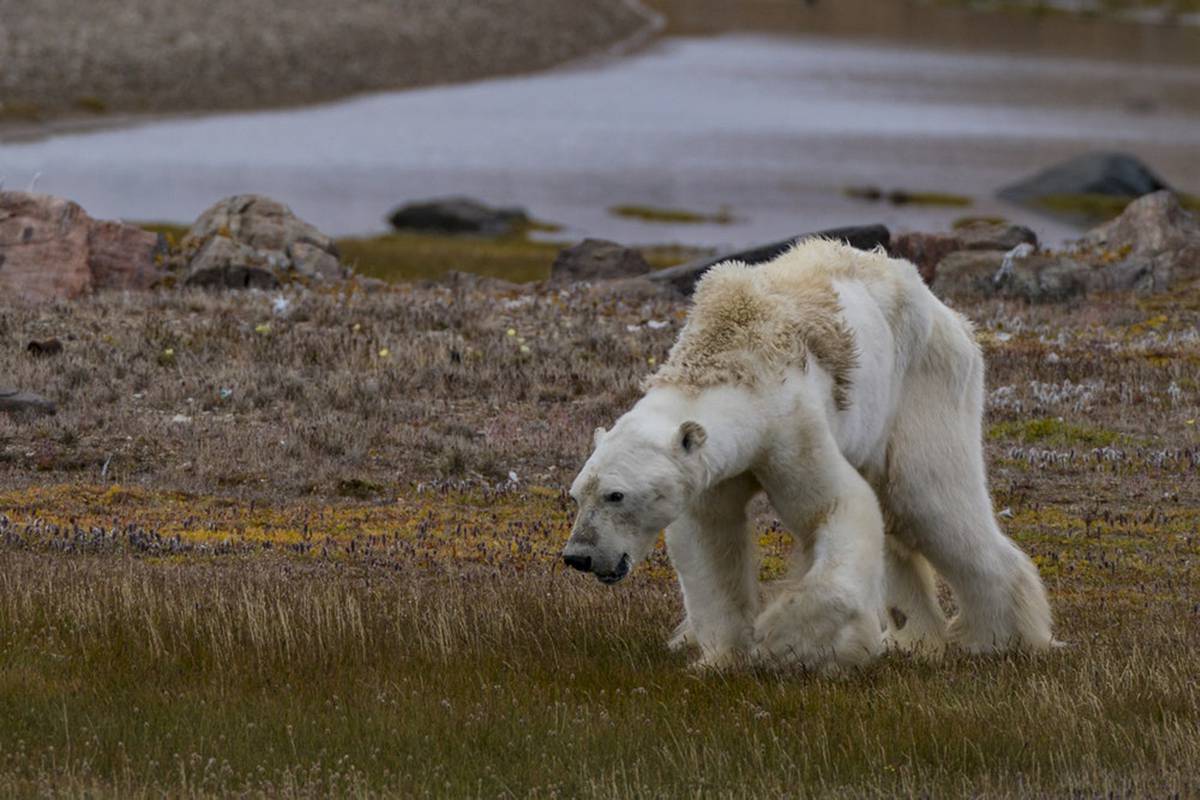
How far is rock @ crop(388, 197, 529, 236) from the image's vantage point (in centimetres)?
5081

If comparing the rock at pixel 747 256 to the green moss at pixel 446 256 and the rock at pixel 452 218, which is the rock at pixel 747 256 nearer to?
the green moss at pixel 446 256

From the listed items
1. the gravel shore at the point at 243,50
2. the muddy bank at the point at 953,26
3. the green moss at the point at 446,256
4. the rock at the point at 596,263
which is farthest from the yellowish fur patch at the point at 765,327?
the muddy bank at the point at 953,26

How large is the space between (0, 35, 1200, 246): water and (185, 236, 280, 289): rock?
24412 mm

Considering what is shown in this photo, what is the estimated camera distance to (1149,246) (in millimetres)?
26125

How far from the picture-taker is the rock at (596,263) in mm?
26875

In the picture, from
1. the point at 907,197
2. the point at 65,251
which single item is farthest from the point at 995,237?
the point at 907,197

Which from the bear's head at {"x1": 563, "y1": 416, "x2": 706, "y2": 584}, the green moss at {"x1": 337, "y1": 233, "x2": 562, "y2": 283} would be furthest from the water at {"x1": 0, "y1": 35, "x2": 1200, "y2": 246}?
the bear's head at {"x1": 563, "y1": 416, "x2": 706, "y2": 584}

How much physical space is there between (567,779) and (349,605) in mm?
2685

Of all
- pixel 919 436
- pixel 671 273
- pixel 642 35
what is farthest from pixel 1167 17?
pixel 919 436

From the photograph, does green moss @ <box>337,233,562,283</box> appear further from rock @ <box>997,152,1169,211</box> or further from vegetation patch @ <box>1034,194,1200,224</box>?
rock @ <box>997,152,1169,211</box>

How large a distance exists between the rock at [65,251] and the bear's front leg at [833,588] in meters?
15.7

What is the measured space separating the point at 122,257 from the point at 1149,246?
14216 millimetres

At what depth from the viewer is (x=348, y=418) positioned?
54.0 ft

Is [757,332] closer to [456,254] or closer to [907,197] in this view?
[456,254]
